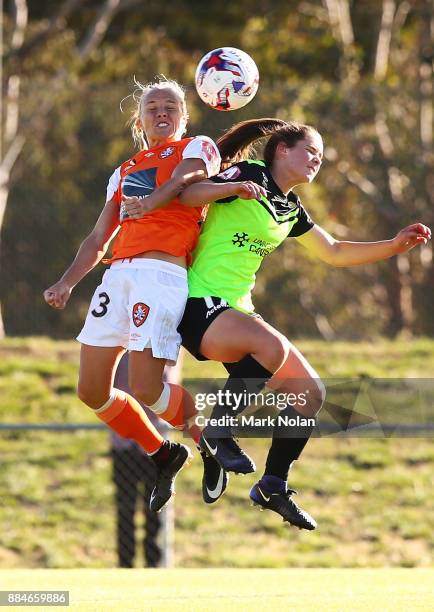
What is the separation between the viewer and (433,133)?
17078mm

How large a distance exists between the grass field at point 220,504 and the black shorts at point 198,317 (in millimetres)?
→ 4878

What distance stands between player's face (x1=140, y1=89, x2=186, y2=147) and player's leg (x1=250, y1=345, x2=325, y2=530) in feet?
4.16

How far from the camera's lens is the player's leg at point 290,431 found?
5918 millimetres

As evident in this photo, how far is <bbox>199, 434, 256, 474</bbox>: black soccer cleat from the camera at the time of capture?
19.0ft

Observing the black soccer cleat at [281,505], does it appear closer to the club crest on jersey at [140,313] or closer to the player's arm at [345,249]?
the club crest on jersey at [140,313]

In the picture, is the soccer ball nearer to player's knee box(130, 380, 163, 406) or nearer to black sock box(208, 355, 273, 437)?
black sock box(208, 355, 273, 437)

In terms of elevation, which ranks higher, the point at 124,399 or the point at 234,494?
the point at 124,399

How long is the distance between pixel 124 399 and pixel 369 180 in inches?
397

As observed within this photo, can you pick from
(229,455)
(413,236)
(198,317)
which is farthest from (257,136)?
(229,455)

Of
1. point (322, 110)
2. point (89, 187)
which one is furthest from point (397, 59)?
point (89, 187)

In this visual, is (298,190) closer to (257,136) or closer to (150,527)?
(150,527)

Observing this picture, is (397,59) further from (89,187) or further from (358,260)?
(358,260)

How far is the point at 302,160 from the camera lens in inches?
241
